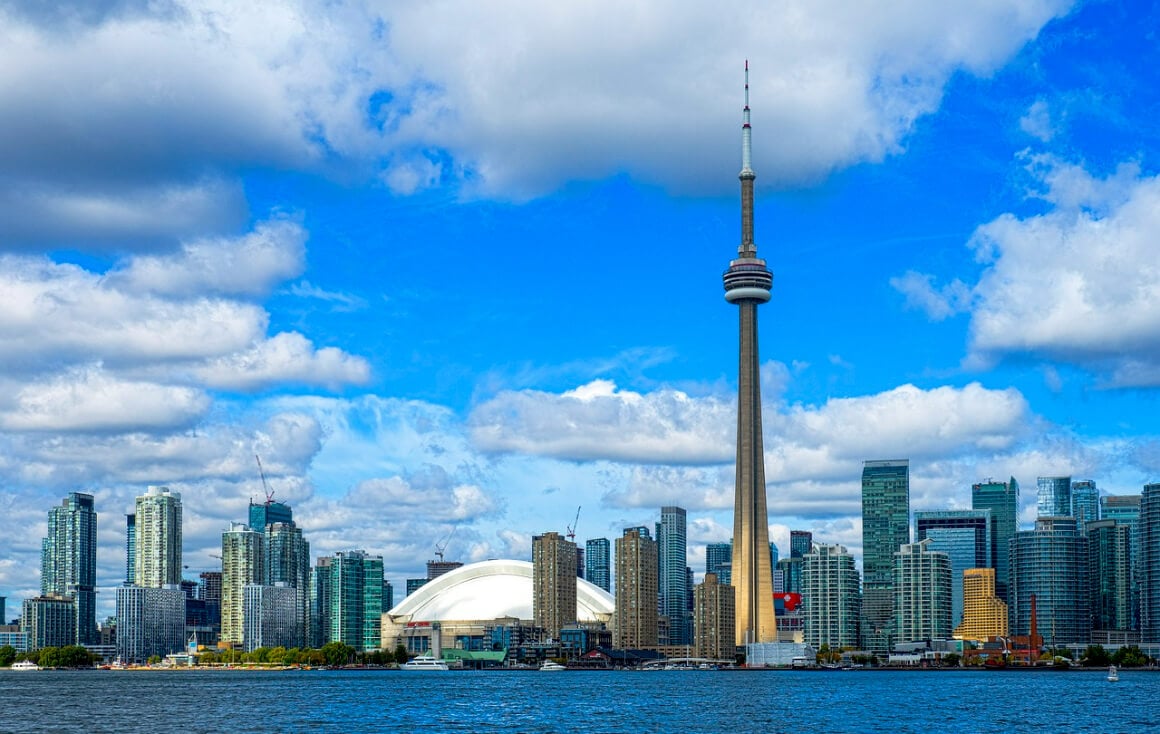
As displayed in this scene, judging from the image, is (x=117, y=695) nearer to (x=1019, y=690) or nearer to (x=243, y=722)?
(x=243, y=722)

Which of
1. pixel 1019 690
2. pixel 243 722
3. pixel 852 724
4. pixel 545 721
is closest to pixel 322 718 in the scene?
pixel 243 722

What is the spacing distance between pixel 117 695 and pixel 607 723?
95.0 meters

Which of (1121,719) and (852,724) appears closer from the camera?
(852,724)

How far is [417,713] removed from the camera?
145000 millimetres

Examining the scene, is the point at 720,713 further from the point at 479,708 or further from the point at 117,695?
the point at 117,695

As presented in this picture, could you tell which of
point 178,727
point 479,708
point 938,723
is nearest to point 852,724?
point 938,723

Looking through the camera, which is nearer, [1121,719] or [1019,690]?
[1121,719]

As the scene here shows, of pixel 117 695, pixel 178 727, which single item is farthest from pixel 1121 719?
pixel 117 695

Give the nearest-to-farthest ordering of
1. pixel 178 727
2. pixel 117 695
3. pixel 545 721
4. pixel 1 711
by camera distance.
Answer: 1. pixel 178 727
2. pixel 545 721
3. pixel 1 711
4. pixel 117 695

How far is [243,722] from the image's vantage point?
417 feet

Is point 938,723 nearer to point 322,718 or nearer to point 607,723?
point 607,723

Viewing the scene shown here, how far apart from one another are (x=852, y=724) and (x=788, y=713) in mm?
14486

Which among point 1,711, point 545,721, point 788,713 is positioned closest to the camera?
point 545,721

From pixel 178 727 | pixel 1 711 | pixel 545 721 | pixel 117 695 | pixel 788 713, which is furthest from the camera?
pixel 117 695
